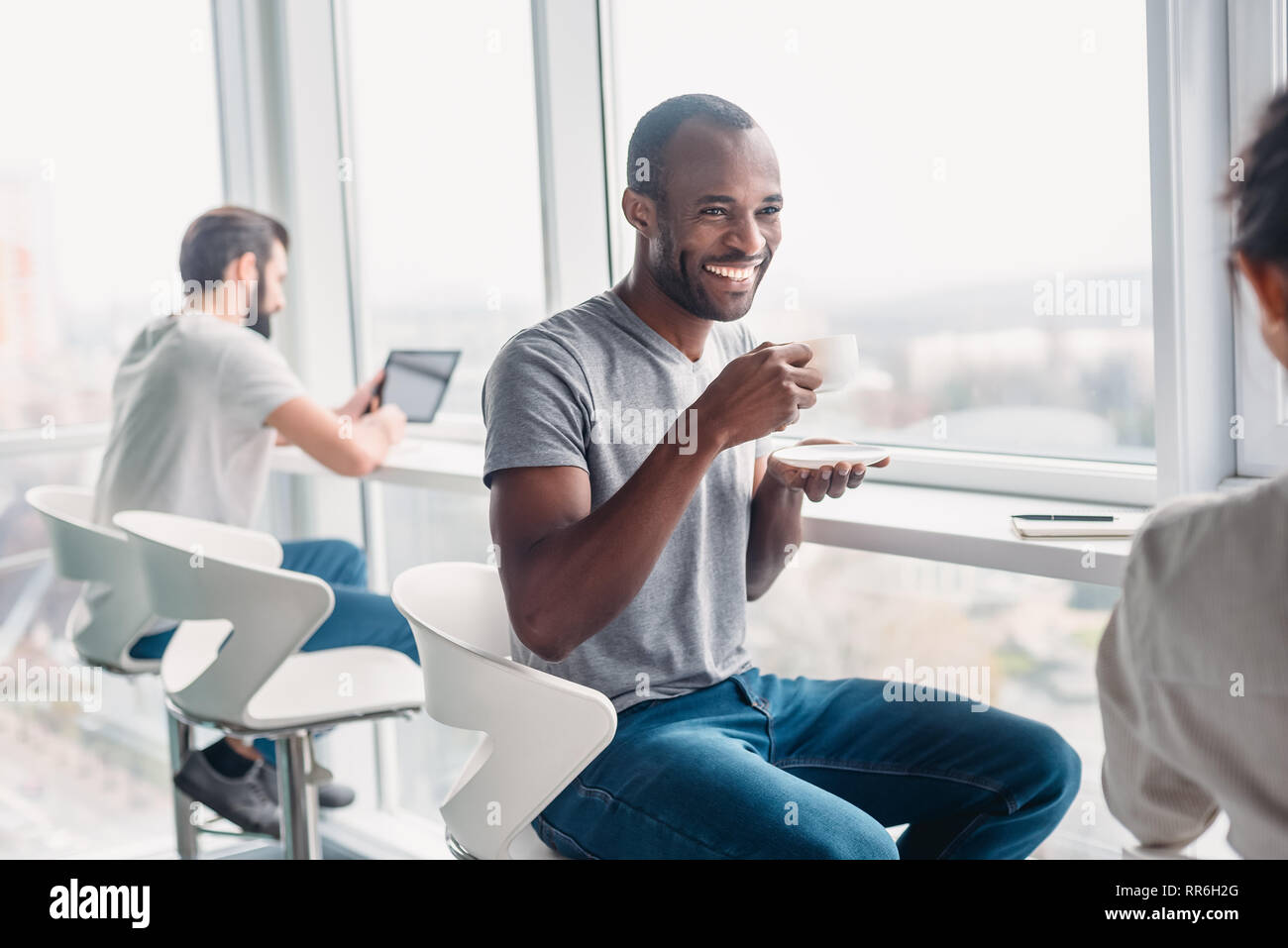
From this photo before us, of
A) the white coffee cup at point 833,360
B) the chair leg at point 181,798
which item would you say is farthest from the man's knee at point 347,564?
the white coffee cup at point 833,360

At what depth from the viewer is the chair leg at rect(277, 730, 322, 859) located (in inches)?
68.7

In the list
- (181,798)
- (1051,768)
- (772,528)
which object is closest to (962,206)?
(772,528)

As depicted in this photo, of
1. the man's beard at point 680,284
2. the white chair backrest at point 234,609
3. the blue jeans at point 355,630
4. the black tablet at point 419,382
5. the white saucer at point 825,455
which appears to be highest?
the man's beard at point 680,284

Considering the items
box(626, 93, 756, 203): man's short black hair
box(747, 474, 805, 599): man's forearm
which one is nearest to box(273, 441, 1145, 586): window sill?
box(747, 474, 805, 599): man's forearm

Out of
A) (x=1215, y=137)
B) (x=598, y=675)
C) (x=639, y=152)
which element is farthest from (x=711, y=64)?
(x=598, y=675)

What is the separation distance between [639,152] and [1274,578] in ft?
3.18

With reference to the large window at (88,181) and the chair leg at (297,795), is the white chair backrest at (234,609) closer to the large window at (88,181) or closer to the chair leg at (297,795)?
the chair leg at (297,795)

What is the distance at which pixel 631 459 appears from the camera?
4.21 feet

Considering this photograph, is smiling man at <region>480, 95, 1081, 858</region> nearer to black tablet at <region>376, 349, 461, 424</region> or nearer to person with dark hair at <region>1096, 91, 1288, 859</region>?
person with dark hair at <region>1096, 91, 1288, 859</region>

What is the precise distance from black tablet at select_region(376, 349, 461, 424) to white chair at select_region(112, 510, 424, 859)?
0.57 metres

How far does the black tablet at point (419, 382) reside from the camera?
7.57 ft

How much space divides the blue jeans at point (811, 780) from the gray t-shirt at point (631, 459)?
0.04m

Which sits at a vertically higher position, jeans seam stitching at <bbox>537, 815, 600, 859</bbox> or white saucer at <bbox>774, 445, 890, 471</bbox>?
white saucer at <bbox>774, 445, 890, 471</bbox>
